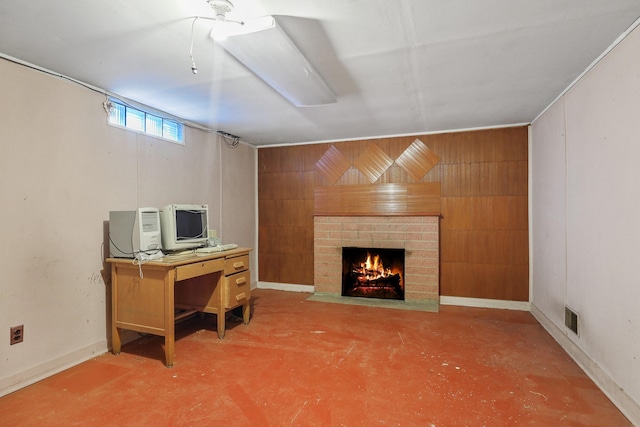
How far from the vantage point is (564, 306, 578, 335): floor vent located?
2568 millimetres

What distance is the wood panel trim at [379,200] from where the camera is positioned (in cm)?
419

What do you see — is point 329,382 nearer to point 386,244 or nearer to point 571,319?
point 571,319

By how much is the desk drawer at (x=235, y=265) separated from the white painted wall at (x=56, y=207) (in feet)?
3.28

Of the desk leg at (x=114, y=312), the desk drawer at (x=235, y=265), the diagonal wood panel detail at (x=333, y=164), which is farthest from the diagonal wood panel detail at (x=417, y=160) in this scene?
the desk leg at (x=114, y=312)

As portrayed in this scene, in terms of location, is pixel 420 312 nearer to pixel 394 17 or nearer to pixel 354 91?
pixel 354 91

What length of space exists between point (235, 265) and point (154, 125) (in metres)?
1.65

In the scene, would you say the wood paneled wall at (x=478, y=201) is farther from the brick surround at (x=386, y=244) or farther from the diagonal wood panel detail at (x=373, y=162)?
the brick surround at (x=386, y=244)

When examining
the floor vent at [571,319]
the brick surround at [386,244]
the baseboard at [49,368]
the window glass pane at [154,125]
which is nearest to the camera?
the baseboard at [49,368]

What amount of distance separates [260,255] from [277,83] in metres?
3.16

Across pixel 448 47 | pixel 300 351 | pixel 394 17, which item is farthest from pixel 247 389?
pixel 448 47

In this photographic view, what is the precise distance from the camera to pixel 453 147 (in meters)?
4.10

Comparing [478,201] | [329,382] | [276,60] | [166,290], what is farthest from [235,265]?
[478,201]

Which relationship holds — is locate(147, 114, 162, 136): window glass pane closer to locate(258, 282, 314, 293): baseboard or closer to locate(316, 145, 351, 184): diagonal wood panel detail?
locate(316, 145, 351, 184): diagonal wood panel detail

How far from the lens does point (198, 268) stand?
2641 millimetres
